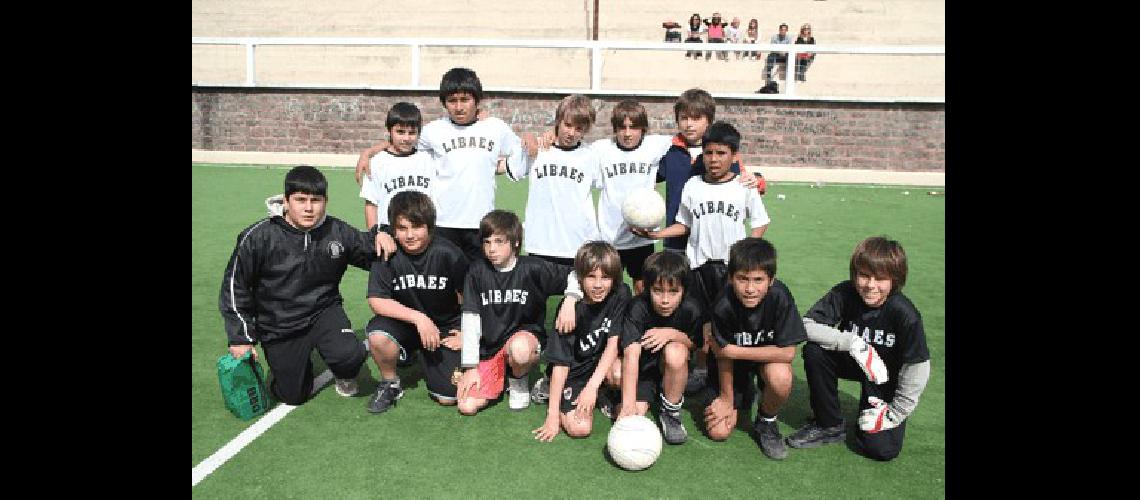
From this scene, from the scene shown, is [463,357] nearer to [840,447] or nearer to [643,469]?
[643,469]

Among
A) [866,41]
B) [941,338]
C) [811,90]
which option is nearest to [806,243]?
[941,338]

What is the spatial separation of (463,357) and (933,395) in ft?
9.61

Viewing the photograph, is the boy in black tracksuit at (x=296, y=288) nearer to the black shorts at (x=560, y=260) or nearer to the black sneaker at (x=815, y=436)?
the black shorts at (x=560, y=260)

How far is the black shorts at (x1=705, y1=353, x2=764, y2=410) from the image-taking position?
4617 mm

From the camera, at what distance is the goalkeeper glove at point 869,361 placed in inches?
163

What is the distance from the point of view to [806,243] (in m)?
9.58

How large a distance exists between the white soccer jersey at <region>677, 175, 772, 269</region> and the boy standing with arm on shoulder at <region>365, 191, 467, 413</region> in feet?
4.83

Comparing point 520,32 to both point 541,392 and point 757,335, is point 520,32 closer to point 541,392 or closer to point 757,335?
point 541,392

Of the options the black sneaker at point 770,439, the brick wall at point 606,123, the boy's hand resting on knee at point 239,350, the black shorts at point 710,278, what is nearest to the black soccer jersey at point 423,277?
the boy's hand resting on knee at point 239,350

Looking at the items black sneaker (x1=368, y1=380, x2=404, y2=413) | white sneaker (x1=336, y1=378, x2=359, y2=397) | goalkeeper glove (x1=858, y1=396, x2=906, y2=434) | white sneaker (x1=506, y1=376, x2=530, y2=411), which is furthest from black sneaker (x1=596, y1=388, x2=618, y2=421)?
white sneaker (x1=336, y1=378, x2=359, y2=397)

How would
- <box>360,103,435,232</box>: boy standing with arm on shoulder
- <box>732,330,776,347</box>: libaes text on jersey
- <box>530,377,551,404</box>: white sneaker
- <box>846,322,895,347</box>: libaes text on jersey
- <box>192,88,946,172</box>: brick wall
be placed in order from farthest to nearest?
<box>192,88,946,172</box>: brick wall < <box>360,103,435,232</box>: boy standing with arm on shoulder < <box>530,377,551,404</box>: white sneaker < <box>732,330,776,347</box>: libaes text on jersey < <box>846,322,895,347</box>: libaes text on jersey

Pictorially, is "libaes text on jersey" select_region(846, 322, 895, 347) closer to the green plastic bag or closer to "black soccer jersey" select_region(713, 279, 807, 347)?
"black soccer jersey" select_region(713, 279, 807, 347)

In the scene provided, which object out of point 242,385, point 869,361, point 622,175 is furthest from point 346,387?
point 869,361

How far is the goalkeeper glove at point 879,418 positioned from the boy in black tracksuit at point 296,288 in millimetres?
2904
